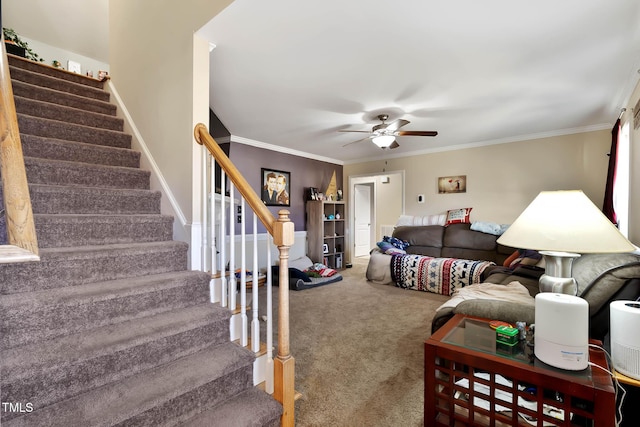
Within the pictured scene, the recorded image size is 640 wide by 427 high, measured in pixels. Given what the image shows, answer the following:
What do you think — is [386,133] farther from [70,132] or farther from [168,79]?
[70,132]

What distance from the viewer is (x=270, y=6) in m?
1.79

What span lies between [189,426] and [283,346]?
498mm

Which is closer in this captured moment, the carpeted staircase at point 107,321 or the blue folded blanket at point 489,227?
the carpeted staircase at point 107,321

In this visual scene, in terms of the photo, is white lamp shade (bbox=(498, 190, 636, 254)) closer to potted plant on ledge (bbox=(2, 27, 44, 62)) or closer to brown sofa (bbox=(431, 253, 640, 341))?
brown sofa (bbox=(431, 253, 640, 341))

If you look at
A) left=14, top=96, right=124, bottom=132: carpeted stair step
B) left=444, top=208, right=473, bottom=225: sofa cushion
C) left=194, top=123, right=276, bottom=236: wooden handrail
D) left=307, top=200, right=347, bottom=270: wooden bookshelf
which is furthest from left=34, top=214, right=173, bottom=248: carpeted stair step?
left=444, top=208, right=473, bottom=225: sofa cushion

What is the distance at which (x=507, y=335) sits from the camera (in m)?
1.29

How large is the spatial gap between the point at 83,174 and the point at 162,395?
1.77 metres

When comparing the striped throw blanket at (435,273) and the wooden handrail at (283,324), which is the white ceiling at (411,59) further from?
the striped throw blanket at (435,273)

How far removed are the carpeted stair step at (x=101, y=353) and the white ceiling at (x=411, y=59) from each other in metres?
1.88

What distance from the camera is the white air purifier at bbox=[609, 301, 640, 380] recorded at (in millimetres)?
1053

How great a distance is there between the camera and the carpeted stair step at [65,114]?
2.45 meters

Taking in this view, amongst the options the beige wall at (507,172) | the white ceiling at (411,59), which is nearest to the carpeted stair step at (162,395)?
the white ceiling at (411,59)

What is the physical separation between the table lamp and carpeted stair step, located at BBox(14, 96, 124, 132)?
338 centimetres

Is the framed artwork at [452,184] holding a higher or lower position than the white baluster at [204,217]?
higher
